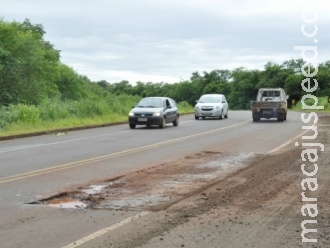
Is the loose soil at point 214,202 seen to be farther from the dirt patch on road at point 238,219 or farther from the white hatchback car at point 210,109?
the white hatchback car at point 210,109

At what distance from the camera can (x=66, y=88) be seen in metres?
83.9

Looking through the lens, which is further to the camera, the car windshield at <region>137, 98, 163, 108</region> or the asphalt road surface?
the car windshield at <region>137, 98, 163, 108</region>

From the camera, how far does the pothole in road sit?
8727mm

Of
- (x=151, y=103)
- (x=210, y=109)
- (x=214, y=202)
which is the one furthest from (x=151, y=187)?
(x=210, y=109)

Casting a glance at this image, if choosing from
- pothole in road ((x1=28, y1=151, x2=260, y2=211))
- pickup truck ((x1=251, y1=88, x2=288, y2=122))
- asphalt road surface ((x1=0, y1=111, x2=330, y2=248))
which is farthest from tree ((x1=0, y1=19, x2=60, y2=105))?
pothole in road ((x1=28, y1=151, x2=260, y2=211))

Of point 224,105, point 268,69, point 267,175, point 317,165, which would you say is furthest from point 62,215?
point 268,69

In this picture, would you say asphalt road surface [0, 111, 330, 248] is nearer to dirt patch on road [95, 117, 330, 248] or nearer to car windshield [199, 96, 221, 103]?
dirt patch on road [95, 117, 330, 248]

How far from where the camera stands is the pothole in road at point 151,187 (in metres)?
8.73

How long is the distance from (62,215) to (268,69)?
9554cm

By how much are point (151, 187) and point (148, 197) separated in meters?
0.99

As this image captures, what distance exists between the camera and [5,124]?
26.8 meters

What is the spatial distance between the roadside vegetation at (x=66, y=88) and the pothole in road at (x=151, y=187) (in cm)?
1217

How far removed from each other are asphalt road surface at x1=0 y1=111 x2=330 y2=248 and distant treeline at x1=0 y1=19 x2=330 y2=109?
5.77 m

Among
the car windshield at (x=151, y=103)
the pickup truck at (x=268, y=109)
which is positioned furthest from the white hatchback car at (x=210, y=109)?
the car windshield at (x=151, y=103)
